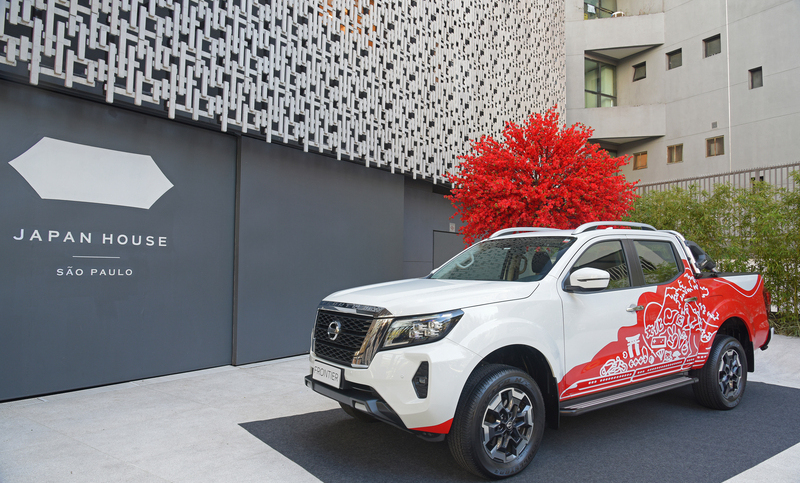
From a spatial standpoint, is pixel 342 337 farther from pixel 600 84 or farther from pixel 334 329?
pixel 600 84

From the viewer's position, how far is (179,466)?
12.3 ft

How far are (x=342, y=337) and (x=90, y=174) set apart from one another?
171 inches

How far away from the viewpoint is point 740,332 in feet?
18.4

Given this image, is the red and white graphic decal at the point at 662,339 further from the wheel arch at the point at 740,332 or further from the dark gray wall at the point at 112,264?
the dark gray wall at the point at 112,264

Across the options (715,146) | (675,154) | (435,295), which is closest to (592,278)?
(435,295)

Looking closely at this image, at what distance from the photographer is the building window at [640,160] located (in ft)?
66.7

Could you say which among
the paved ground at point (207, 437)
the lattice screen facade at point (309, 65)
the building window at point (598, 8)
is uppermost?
the building window at point (598, 8)

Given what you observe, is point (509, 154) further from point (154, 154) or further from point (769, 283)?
point (769, 283)

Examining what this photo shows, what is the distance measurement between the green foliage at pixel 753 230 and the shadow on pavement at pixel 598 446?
210 inches

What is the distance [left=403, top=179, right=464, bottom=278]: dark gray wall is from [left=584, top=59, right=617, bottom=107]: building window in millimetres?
11951

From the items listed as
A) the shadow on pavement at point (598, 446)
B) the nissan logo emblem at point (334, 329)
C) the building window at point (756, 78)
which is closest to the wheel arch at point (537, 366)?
the shadow on pavement at point (598, 446)

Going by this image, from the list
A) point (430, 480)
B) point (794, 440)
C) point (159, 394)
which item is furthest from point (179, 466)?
point (794, 440)

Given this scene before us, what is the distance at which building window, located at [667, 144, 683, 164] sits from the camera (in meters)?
19.2

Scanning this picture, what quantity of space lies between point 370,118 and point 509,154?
102 inches
